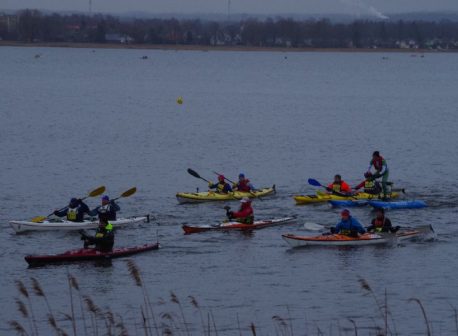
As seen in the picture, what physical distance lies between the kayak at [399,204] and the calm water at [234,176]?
574mm

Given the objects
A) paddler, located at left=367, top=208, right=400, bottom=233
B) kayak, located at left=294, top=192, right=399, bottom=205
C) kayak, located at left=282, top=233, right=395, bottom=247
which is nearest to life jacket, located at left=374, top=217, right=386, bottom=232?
paddler, located at left=367, top=208, right=400, bottom=233

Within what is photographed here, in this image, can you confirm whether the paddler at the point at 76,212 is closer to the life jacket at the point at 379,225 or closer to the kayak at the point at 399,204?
the life jacket at the point at 379,225

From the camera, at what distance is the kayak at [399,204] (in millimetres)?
41969

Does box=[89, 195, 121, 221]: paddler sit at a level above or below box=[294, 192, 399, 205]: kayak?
above

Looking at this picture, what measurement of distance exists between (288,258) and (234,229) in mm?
3851

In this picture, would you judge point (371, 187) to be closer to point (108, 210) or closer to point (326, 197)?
point (326, 197)

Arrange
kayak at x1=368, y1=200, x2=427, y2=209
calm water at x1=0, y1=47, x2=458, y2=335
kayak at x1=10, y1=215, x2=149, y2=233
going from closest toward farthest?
calm water at x1=0, y1=47, x2=458, y2=335 < kayak at x1=10, y1=215, x2=149, y2=233 < kayak at x1=368, y1=200, x2=427, y2=209

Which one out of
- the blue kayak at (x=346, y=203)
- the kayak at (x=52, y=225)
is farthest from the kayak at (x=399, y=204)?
the kayak at (x=52, y=225)

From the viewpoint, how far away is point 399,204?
42.4m

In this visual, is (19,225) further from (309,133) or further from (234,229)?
(309,133)

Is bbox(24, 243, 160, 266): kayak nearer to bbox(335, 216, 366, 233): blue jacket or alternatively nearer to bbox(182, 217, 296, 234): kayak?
bbox(182, 217, 296, 234): kayak

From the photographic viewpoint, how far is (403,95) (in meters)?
126

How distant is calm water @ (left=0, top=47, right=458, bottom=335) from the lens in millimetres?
29156

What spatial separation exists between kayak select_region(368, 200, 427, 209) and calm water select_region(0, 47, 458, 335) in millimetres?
574
